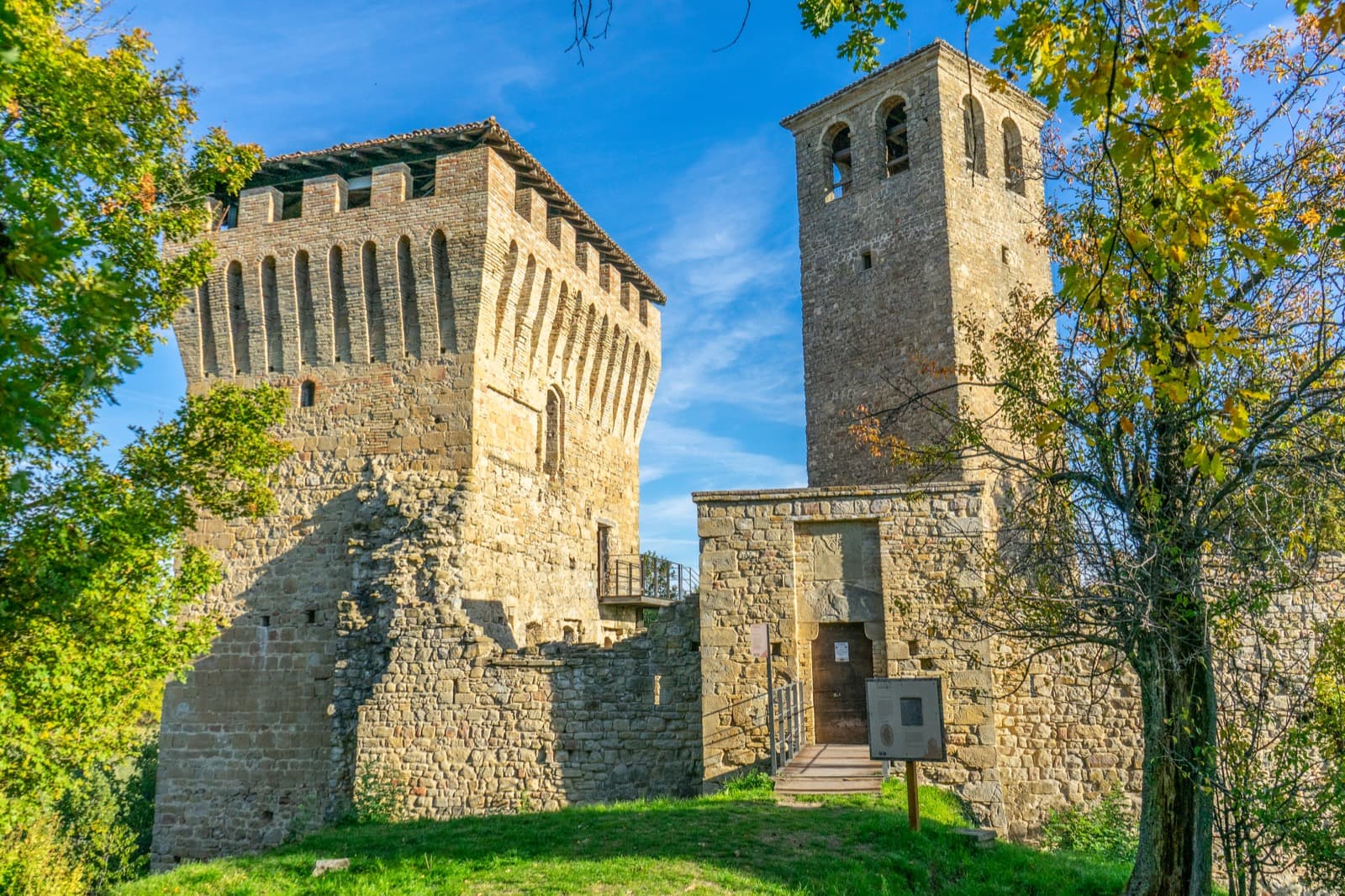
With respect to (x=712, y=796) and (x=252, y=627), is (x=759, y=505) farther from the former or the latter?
(x=252, y=627)

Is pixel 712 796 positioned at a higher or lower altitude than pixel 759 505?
lower

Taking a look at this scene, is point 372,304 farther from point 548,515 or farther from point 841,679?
point 841,679

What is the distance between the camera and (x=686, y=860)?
755cm

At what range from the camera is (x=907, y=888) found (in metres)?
7.15

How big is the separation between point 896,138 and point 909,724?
14.9 meters

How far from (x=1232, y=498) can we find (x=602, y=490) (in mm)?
15023

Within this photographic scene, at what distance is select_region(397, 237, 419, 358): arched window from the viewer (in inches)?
662

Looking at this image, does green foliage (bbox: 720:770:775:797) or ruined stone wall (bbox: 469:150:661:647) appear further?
ruined stone wall (bbox: 469:150:661:647)

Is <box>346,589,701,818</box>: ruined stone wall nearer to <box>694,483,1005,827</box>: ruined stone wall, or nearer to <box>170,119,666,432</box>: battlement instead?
<box>694,483,1005,827</box>: ruined stone wall

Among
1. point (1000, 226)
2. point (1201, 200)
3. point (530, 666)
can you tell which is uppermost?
point (1000, 226)

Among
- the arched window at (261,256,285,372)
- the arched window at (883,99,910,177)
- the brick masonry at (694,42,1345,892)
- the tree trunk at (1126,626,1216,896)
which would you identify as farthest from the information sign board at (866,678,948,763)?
the arched window at (261,256,285,372)

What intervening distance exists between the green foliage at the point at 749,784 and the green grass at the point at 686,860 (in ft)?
1.29

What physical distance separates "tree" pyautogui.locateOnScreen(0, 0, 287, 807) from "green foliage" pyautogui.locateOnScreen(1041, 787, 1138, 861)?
1064cm

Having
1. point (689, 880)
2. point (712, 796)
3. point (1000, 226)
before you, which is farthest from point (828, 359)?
point (689, 880)
